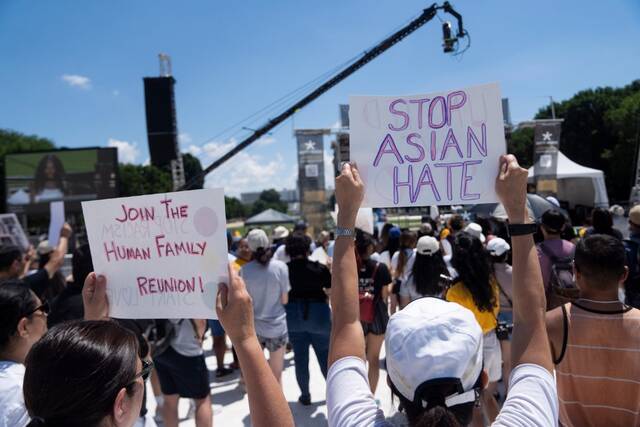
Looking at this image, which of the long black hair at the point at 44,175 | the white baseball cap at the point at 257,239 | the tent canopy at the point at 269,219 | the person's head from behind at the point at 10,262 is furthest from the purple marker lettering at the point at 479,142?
the long black hair at the point at 44,175

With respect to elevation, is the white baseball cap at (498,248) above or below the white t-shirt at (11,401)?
above

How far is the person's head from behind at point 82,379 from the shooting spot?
3.24ft

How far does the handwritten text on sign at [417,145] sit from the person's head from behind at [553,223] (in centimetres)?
242

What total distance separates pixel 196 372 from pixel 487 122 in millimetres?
2621

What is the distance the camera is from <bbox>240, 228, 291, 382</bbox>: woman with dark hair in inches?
161

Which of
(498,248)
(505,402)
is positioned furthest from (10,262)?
(498,248)

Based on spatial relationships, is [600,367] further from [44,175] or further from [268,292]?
[44,175]

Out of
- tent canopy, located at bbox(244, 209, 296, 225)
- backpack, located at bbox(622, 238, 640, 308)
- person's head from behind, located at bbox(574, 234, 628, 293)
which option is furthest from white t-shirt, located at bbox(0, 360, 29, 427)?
tent canopy, located at bbox(244, 209, 296, 225)

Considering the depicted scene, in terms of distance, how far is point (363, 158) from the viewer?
5.47ft

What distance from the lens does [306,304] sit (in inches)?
155

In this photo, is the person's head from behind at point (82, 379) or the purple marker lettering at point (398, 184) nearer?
the person's head from behind at point (82, 379)

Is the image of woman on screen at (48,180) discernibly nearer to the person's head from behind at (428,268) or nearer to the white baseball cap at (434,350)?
the person's head from behind at (428,268)

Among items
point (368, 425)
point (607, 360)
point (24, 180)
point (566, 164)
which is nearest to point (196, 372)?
point (368, 425)

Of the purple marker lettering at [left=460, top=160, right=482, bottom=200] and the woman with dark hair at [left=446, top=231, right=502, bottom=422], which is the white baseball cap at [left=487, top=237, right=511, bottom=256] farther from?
the purple marker lettering at [left=460, top=160, right=482, bottom=200]
